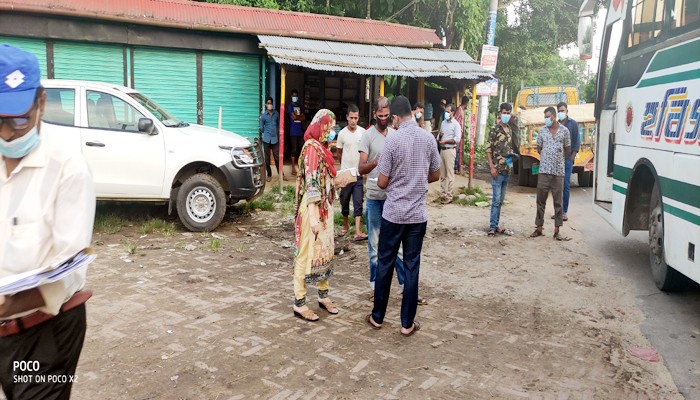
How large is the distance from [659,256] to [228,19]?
34.0 ft

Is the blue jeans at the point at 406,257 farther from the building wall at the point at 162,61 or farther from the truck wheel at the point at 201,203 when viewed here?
the building wall at the point at 162,61

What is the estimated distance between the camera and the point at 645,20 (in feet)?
20.3

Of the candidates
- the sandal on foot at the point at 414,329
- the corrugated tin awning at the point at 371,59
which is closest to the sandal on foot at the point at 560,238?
the sandal on foot at the point at 414,329

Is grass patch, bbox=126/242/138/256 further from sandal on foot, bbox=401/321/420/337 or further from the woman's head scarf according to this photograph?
sandal on foot, bbox=401/321/420/337

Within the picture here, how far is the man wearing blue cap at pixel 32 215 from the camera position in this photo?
187cm

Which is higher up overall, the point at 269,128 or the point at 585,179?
the point at 269,128

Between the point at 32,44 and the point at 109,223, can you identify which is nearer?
the point at 109,223

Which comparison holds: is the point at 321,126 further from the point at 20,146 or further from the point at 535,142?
the point at 535,142

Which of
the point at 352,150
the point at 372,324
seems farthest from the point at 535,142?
the point at 372,324

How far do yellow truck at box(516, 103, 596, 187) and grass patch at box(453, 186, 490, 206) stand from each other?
6.34ft

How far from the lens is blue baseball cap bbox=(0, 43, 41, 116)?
1.82 m

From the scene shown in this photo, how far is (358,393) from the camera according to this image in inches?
141

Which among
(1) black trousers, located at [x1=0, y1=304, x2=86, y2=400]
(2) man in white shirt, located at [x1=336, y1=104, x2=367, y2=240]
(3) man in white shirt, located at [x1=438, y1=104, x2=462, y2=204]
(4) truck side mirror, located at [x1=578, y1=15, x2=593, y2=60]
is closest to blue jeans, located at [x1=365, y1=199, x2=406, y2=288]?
(2) man in white shirt, located at [x1=336, y1=104, x2=367, y2=240]

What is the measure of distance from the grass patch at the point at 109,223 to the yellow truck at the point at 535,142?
911cm
